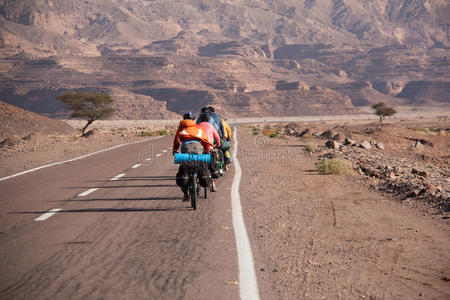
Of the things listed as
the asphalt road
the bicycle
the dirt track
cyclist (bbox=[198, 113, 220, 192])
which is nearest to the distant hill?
the asphalt road

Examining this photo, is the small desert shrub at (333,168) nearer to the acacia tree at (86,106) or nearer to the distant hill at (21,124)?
the distant hill at (21,124)

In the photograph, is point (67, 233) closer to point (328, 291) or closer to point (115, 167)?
point (328, 291)

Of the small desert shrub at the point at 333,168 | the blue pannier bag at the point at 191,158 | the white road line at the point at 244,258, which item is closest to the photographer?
the white road line at the point at 244,258

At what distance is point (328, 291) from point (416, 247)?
2.20m

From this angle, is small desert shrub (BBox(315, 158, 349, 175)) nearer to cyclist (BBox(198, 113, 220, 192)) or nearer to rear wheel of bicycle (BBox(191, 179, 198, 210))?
cyclist (BBox(198, 113, 220, 192))

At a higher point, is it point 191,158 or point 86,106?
point 86,106

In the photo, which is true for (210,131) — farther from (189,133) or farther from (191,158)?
(191,158)

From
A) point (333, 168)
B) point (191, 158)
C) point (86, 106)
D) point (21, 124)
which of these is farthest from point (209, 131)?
point (86, 106)

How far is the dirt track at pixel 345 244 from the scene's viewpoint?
5598 mm

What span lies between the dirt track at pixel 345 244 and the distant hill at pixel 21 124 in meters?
38.0

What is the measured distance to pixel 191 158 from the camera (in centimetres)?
955

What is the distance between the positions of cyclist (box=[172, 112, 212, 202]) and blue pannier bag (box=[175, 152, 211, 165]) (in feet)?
0.45

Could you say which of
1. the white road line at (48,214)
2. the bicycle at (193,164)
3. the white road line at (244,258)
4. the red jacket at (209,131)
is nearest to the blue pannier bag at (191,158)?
the bicycle at (193,164)

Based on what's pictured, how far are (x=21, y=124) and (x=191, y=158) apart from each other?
4307 centimetres
